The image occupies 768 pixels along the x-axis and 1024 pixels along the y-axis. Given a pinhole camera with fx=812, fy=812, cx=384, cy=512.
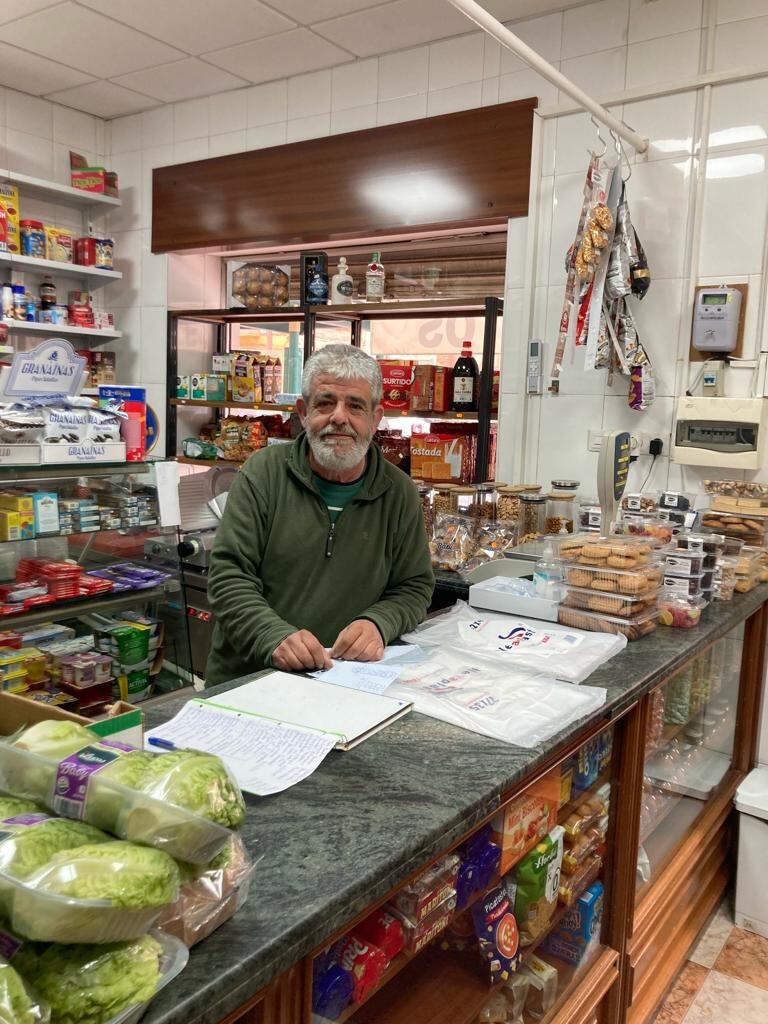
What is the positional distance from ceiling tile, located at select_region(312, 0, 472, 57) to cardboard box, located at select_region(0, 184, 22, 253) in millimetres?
1974

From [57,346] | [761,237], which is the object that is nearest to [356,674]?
[57,346]

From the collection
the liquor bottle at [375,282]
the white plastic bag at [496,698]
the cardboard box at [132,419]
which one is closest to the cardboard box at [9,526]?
the cardboard box at [132,419]

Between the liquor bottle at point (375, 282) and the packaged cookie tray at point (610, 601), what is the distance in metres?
2.45

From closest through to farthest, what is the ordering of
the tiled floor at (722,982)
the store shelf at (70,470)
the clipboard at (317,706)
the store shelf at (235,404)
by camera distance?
the clipboard at (317,706)
the tiled floor at (722,982)
the store shelf at (70,470)
the store shelf at (235,404)

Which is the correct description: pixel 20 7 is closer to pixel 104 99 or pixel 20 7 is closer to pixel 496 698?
pixel 104 99

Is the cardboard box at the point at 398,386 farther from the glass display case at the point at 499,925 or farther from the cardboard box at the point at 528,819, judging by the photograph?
the cardboard box at the point at 528,819

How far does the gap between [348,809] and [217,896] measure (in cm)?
36

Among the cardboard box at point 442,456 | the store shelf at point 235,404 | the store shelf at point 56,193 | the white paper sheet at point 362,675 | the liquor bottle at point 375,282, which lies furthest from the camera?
the store shelf at point 56,193

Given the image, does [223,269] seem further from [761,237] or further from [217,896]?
[217,896]

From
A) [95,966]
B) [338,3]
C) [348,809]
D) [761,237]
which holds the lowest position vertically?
[348,809]

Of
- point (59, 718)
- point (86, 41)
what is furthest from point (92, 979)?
point (86, 41)

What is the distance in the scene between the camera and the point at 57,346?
2.62 metres

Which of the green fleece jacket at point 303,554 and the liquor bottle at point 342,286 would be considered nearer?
the green fleece jacket at point 303,554

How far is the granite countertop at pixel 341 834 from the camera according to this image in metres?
0.80
